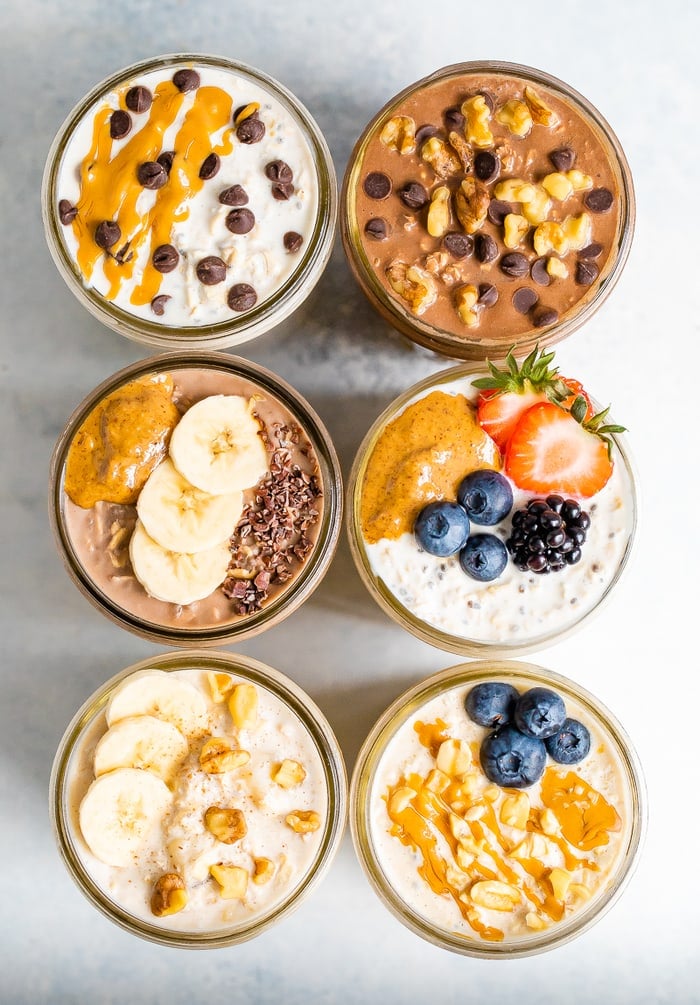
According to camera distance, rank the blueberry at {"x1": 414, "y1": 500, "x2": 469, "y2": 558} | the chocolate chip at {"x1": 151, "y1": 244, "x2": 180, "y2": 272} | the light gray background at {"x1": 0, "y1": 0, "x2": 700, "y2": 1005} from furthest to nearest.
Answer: the light gray background at {"x1": 0, "y1": 0, "x2": 700, "y2": 1005}
the chocolate chip at {"x1": 151, "y1": 244, "x2": 180, "y2": 272}
the blueberry at {"x1": 414, "y1": 500, "x2": 469, "y2": 558}

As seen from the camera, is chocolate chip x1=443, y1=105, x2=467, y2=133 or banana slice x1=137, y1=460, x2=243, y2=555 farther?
chocolate chip x1=443, y1=105, x2=467, y2=133

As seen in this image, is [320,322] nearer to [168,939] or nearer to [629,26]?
[629,26]

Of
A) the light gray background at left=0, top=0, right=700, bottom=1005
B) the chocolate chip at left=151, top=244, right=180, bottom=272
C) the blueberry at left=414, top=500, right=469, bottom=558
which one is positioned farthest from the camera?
the light gray background at left=0, top=0, right=700, bottom=1005

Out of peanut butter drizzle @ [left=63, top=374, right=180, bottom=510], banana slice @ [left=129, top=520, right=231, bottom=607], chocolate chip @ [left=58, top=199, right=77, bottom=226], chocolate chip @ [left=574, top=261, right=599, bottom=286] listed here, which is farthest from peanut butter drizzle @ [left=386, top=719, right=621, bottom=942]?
chocolate chip @ [left=58, top=199, right=77, bottom=226]

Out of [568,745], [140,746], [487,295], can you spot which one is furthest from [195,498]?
[568,745]

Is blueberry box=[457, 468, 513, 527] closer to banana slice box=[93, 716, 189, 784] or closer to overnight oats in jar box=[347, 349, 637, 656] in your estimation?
overnight oats in jar box=[347, 349, 637, 656]

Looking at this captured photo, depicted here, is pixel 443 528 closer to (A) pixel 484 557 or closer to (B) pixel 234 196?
(A) pixel 484 557

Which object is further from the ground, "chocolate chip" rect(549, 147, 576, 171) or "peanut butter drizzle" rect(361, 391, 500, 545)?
"chocolate chip" rect(549, 147, 576, 171)
